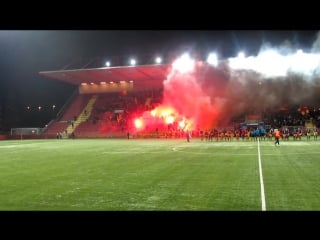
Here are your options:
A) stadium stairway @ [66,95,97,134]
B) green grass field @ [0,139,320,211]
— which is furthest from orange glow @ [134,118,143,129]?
green grass field @ [0,139,320,211]

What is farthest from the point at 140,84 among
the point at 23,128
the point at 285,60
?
the point at 285,60

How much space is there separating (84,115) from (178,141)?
919 inches

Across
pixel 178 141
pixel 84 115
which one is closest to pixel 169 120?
pixel 178 141

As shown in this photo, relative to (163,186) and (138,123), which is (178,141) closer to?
(138,123)

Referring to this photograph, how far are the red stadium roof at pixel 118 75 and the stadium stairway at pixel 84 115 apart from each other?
2.72m

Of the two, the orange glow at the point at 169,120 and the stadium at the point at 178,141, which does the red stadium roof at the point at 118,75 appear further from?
the orange glow at the point at 169,120

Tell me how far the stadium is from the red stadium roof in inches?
5.5

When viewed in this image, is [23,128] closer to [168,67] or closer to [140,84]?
[140,84]

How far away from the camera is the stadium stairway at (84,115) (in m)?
56.1

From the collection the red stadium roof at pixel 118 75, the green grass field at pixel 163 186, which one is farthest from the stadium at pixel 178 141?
the red stadium roof at pixel 118 75

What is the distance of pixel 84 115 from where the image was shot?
2253 inches

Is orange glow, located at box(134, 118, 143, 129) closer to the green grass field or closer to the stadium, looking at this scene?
the stadium
